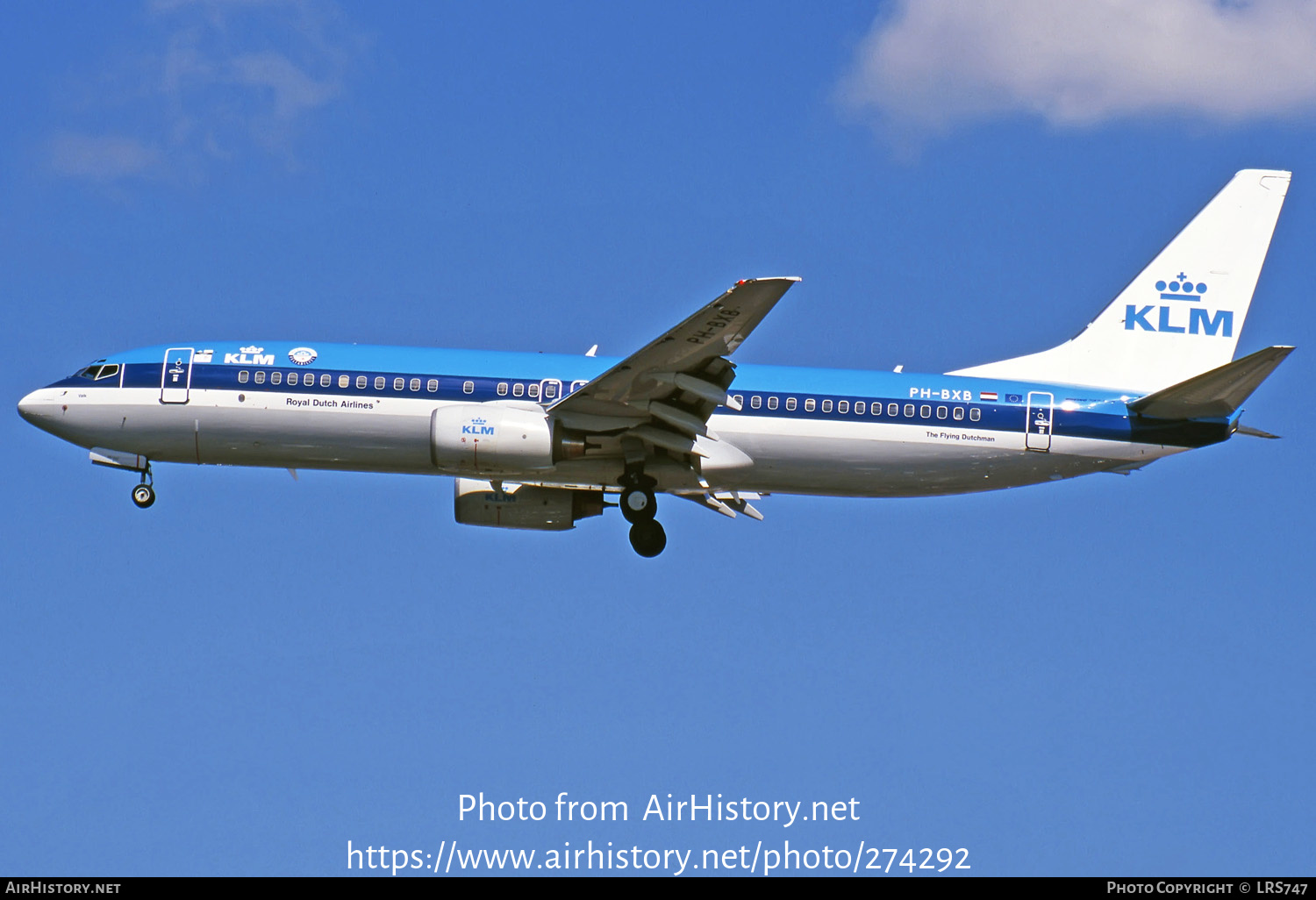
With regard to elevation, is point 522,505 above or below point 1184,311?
below

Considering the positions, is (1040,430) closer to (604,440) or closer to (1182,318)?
A: (1182,318)

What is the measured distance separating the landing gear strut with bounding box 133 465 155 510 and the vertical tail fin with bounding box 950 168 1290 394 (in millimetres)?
18271

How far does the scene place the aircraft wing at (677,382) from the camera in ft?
Result: 107

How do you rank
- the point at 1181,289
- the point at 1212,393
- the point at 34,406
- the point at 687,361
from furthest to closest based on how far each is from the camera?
the point at 1181,289
the point at 34,406
the point at 1212,393
the point at 687,361

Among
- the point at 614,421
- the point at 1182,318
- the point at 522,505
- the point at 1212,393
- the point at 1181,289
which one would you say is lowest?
the point at 522,505

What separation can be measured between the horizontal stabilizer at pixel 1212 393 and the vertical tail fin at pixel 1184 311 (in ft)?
6.77

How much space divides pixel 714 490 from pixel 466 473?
5.58 metres

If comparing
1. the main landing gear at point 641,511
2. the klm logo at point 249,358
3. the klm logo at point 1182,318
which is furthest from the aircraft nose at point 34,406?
the klm logo at point 1182,318

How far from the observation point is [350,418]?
119 ft

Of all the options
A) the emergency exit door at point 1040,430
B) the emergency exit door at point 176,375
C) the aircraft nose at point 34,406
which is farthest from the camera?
the aircraft nose at point 34,406

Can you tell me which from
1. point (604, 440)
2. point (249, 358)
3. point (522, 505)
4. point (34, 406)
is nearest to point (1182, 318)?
point (604, 440)

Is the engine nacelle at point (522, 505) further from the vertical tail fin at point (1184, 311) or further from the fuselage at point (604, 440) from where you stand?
the vertical tail fin at point (1184, 311)

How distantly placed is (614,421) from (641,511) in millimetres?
2313

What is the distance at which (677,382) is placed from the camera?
34.6m
